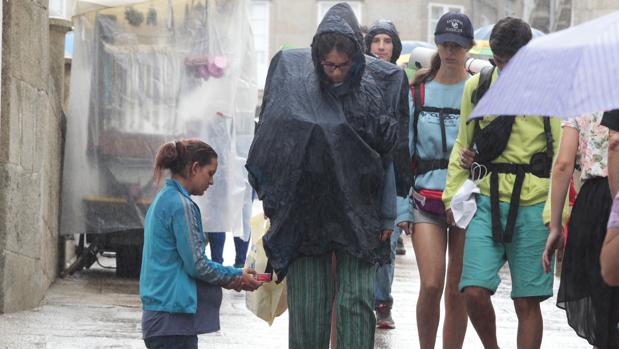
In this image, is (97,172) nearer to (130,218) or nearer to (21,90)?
(130,218)

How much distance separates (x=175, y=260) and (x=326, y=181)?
0.76 meters

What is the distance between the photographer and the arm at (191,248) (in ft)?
19.4

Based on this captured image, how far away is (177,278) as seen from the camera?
234 inches

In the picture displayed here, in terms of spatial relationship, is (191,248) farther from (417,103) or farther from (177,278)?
(417,103)

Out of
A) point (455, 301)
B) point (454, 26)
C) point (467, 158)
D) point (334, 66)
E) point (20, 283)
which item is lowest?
point (20, 283)

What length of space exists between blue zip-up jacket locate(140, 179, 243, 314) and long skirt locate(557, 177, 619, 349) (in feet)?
4.57

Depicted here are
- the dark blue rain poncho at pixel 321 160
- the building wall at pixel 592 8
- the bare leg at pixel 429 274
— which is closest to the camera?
the dark blue rain poncho at pixel 321 160

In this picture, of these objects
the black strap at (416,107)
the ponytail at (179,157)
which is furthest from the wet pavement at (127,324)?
the ponytail at (179,157)

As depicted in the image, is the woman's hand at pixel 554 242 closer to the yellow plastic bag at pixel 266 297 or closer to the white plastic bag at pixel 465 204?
the white plastic bag at pixel 465 204

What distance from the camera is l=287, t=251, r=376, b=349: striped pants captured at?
20.6ft

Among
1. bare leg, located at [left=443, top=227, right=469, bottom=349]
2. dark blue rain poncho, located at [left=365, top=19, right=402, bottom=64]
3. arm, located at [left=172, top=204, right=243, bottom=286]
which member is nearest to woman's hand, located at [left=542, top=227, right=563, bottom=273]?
bare leg, located at [left=443, top=227, right=469, bottom=349]

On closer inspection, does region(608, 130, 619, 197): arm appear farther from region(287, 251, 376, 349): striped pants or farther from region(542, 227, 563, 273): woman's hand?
region(287, 251, 376, 349): striped pants

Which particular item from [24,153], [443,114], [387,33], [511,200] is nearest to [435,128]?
[443,114]

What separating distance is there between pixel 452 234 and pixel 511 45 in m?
1.24
